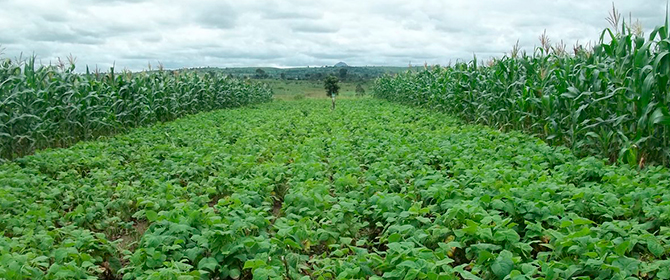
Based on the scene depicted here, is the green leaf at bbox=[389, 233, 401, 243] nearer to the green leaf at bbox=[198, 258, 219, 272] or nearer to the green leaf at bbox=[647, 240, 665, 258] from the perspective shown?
the green leaf at bbox=[198, 258, 219, 272]

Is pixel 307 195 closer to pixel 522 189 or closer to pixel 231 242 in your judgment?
pixel 231 242

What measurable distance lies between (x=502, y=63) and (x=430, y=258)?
9.48m

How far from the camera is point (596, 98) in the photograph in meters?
8.34

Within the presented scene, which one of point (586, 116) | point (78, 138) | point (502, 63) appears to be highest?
point (502, 63)

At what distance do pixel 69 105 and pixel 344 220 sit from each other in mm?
8968

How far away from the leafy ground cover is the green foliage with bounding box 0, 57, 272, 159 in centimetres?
214

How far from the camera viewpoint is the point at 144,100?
598 inches

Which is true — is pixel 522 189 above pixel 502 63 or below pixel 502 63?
below

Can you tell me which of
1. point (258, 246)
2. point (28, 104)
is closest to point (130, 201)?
point (258, 246)

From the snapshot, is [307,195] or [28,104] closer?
[307,195]

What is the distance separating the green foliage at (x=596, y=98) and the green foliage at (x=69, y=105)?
31.8 feet

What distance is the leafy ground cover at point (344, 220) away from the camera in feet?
11.6

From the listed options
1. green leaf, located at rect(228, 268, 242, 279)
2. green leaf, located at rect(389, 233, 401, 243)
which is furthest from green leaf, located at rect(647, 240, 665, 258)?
green leaf, located at rect(228, 268, 242, 279)

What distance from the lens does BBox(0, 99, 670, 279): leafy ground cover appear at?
355 centimetres
